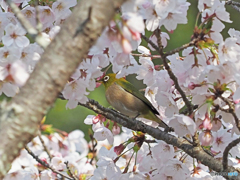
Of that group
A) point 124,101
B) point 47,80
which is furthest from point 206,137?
point 124,101

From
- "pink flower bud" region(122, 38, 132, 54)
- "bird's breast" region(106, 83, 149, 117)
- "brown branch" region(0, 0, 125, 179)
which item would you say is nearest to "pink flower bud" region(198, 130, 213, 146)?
"pink flower bud" region(122, 38, 132, 54)

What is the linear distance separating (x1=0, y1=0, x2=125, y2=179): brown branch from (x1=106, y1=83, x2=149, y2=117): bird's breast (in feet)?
5.50

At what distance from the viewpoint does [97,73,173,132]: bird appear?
2.50 meters

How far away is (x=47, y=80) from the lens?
0.78m

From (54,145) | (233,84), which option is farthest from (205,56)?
(54,145)

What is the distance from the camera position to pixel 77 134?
3.11m

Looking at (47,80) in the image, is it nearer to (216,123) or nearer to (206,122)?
(206,122)

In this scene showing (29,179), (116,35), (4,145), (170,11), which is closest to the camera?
(4,145)

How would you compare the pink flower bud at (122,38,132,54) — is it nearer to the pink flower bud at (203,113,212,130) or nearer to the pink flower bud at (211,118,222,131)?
the pink flower bud at (203,113,212,130)

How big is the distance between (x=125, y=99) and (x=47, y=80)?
1901mm

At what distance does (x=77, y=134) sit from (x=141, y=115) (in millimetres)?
850

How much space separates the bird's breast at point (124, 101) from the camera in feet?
8.42

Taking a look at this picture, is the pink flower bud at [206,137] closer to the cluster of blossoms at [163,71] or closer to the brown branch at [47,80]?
the cluster of blossoms at [163,71]

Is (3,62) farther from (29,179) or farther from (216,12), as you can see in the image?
(216,12)
